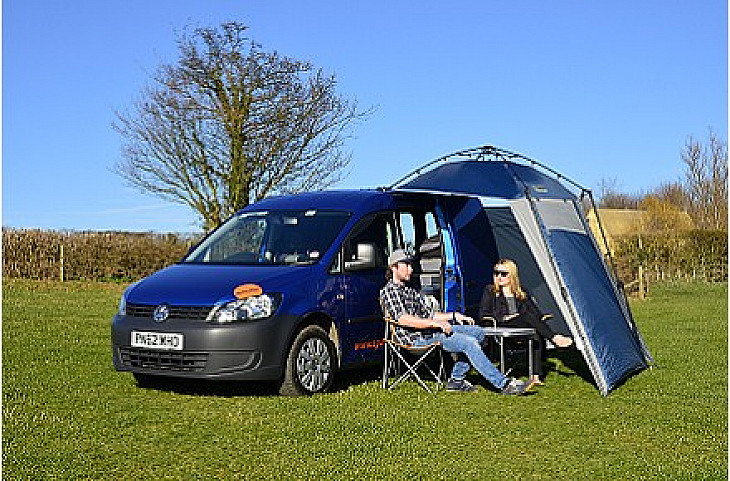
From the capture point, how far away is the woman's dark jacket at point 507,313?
993cm

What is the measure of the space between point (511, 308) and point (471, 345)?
36.5 inches

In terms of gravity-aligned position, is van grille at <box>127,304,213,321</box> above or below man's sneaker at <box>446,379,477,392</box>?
above

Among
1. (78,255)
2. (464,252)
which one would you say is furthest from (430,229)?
(78,255)

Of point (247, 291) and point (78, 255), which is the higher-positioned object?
point (78, 255)

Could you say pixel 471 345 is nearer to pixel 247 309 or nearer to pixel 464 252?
pixel 464 252

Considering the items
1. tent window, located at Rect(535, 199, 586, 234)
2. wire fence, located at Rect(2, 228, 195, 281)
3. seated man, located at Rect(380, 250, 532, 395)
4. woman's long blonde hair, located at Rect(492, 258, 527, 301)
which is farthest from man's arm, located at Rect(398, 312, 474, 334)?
wire fence, located at Rect(2, 228, 195, 281)

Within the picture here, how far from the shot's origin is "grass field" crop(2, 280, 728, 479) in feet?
21.1

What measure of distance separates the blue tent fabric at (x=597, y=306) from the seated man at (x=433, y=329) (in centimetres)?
85

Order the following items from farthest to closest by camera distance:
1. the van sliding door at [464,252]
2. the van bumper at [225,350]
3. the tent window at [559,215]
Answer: the van sliding door at [464,252] < the tent window at [559,215] < the van bumper at [225,350]

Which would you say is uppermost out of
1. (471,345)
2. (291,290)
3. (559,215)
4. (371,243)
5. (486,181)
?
(486,181)

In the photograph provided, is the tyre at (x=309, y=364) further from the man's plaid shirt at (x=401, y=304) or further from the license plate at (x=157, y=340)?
the license plate at (x=157, y=340)

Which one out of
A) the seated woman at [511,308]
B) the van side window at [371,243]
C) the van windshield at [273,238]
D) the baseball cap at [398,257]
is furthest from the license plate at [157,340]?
the seated woman at [511,308]

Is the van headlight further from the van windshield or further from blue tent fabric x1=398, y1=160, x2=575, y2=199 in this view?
blue tent fabric x1=398, y1=160, x2=575, y2=199

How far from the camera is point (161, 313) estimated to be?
8.71 m
